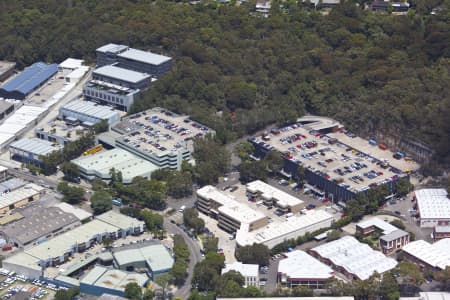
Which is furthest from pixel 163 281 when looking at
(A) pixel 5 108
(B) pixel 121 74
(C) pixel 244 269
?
(A) pixel 5 108

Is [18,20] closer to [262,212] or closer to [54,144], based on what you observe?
[54,144]

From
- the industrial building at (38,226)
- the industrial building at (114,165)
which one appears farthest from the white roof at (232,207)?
the industrial building at (38,226)

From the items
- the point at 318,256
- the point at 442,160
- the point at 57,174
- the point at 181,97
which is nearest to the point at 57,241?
the point at 57,174

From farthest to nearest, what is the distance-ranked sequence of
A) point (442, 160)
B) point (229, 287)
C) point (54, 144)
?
point (54, 144), point (442, 160), point (229, 287)

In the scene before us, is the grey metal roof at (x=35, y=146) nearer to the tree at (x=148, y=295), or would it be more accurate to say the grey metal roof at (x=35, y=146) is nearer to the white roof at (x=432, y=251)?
the tree at (x=148, y=295)

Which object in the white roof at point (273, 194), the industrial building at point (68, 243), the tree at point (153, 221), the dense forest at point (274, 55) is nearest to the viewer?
the industrial building at point (68, 243)

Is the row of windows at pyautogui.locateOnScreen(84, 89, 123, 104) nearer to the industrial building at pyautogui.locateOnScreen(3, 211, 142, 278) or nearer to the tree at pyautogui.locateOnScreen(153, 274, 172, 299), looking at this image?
the industrial building at pyautogui.locateOnScreen(3, 211, 142, 278)
